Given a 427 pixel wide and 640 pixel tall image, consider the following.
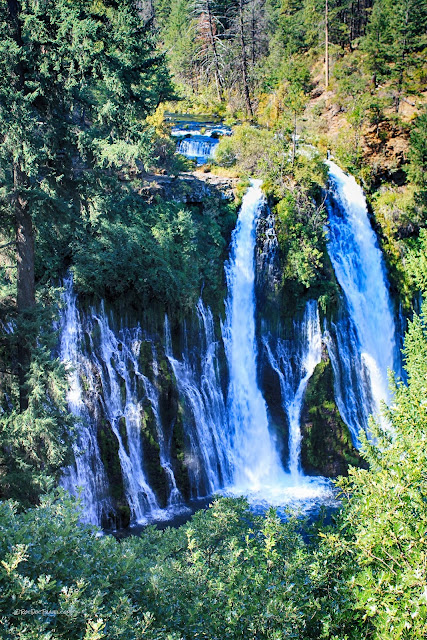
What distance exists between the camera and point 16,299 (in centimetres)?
998

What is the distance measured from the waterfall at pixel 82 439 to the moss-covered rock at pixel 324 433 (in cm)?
721

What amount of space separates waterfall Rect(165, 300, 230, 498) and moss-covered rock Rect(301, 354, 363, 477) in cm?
308

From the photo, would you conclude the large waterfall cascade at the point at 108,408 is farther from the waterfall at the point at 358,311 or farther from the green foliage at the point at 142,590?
the green foliage at the point at 142,590

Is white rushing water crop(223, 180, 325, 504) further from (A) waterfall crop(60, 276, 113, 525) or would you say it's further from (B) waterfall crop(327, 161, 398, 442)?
(A) waterfall crop(60, 276, 113, 525)

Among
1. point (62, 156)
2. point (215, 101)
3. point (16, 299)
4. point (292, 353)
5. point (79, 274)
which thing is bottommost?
point (292, 353)

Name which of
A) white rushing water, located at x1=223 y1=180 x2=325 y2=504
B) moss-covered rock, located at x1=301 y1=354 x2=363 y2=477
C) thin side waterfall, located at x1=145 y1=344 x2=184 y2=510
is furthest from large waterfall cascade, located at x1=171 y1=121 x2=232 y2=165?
thin side waterfall, located at x1=145 y1=344 x2=184 y2=510

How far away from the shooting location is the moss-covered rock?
17.3 m

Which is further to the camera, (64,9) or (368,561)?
(64,9)

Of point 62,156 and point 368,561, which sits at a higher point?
point 62,156

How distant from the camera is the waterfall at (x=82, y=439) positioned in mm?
13219

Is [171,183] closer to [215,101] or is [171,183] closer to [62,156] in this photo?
[62,156]

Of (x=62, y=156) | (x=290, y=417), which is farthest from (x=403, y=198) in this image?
(x=62, y=156)

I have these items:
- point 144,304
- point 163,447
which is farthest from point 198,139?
point 163,447

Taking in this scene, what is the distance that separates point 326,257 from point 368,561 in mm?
15607
